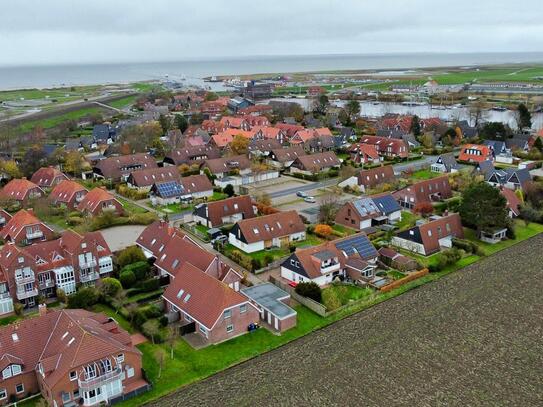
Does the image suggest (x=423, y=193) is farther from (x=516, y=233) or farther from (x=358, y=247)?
(x=358, y=247)

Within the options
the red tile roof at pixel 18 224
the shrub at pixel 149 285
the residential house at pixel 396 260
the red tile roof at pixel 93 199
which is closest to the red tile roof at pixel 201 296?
the shrub at pixel 149 285

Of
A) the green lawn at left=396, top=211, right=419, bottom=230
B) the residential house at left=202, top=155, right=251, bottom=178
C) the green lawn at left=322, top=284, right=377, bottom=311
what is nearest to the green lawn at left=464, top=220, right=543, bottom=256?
the green lawn at left=396, top=211, right=419, bottom=230

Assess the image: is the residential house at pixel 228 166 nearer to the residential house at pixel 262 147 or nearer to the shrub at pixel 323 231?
the residential house at pixel 262 147

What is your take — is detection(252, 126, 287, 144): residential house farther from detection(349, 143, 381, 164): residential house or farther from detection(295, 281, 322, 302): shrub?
detection(295, 281, 322, 302): shrub

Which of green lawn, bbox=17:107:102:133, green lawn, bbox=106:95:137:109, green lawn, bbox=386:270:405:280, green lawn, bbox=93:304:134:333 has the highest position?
green lawn, bbox=106:95:137:109

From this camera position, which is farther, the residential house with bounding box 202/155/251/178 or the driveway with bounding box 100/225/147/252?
the residential house with bounding box 202/155/251/178

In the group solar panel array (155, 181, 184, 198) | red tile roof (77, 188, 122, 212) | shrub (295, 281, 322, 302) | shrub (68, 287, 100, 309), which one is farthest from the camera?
solar panel array (155, 181, 184, 198)

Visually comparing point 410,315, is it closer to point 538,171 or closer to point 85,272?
point 85,272
